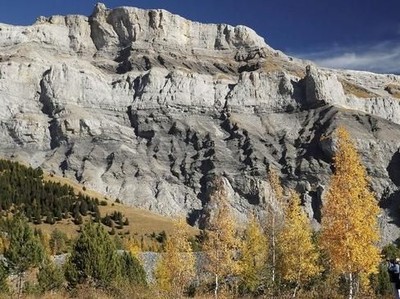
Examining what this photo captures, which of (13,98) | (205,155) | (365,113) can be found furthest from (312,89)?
(13,98)

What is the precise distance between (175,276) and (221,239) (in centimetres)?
554

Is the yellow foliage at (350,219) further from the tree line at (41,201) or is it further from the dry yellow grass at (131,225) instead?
the tree line at (41,201)

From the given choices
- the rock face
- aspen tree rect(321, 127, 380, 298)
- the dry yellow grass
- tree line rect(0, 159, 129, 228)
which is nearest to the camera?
aspen tree rect(321, 127, 380, 298)

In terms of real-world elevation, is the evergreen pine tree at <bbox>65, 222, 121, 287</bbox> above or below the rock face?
below

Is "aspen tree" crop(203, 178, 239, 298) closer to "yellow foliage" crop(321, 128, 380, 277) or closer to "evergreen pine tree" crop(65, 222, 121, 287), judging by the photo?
"evergreen pine tree" crop(65, 222, 121, 287)

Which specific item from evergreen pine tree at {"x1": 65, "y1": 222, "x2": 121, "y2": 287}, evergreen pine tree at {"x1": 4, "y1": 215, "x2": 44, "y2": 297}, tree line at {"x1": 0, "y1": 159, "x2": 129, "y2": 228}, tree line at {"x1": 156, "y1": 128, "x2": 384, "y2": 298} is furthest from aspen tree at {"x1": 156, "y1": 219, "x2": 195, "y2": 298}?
tree line at {"x1": 0, "y1": 159, "x2": 129, "y2": 228}

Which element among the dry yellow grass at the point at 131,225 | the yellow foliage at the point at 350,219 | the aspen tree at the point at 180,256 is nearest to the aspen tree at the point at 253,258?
A: the aspen tree at the point at 180,256

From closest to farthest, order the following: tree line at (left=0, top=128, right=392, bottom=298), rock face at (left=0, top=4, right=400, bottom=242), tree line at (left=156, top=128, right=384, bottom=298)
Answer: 1. tree line at (left=156, top=128, right=384, bottom=298)
2. tree line at (left=0, top=128, right=392, bottom=298)
3. rock face at (left=0, top=4, right=400, bottom=242)

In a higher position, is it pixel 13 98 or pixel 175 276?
pixel 13 98

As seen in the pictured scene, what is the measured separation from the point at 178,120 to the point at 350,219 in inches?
5539

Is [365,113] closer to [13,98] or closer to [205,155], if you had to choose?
[205,155]

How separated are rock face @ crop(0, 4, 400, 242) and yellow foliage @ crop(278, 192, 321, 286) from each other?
99854 millimetres

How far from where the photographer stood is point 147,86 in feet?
547

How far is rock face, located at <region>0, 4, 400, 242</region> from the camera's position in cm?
14125
